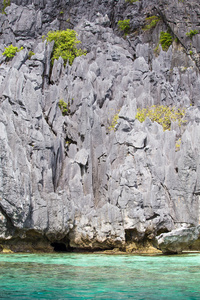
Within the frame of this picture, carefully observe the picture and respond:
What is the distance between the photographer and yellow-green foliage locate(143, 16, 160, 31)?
65562 mm

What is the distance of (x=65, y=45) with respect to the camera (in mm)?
57500

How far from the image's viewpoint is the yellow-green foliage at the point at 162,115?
46906 mm

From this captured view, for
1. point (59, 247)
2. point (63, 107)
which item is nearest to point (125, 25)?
point (63, 107)

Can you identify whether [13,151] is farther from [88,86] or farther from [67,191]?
[88,86]

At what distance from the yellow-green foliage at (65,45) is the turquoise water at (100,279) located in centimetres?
3877

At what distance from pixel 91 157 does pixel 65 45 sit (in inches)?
983

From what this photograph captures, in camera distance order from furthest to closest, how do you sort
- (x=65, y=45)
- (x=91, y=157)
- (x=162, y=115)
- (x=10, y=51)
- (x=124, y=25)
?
(x=124, y=25), (x=65, y=45), (x=10, y=51), (x=162, y=115), (x=91, y=157)

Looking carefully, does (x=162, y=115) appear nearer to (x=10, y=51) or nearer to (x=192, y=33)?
(x=192, y=33)

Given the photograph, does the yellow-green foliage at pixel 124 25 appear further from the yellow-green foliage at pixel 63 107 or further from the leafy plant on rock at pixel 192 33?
the yellow-green foliage at pixel 63 107

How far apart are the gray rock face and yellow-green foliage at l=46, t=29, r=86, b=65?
1.73 metres

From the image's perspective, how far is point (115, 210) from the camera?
32.2 metres

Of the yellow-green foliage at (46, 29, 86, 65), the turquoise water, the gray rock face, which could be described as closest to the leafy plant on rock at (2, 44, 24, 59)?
the gray rock face

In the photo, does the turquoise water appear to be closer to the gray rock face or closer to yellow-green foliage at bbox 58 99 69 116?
the gray rock face

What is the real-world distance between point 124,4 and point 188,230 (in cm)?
5206
